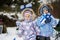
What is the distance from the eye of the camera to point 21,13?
93.0 inches

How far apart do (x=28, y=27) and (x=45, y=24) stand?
0.42 feet

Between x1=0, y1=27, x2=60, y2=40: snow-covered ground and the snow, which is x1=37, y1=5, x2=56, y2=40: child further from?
the snow

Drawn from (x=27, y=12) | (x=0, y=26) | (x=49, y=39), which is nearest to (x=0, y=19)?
(x=0, y=26)

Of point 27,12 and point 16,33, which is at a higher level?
point 27,12

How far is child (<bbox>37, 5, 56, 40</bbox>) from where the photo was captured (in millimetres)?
2359

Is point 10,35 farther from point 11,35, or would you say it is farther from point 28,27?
point 28,27

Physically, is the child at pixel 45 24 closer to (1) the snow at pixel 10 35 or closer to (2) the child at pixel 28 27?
(2) the child at pixel 28 27

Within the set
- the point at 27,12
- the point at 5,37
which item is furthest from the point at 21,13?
the point at 5,37

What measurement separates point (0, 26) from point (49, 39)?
0.38 m

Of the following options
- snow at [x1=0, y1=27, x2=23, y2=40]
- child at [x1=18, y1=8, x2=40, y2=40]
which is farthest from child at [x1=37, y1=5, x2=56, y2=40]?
snow at [x1=0, y1=27, x2=23, y2=40]

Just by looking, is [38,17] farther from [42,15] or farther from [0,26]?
[0,26]

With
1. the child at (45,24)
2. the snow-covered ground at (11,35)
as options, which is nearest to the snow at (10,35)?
the snow-covered ground at (11,35)

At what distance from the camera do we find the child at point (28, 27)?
2.36 meters

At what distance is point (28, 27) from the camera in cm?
237
